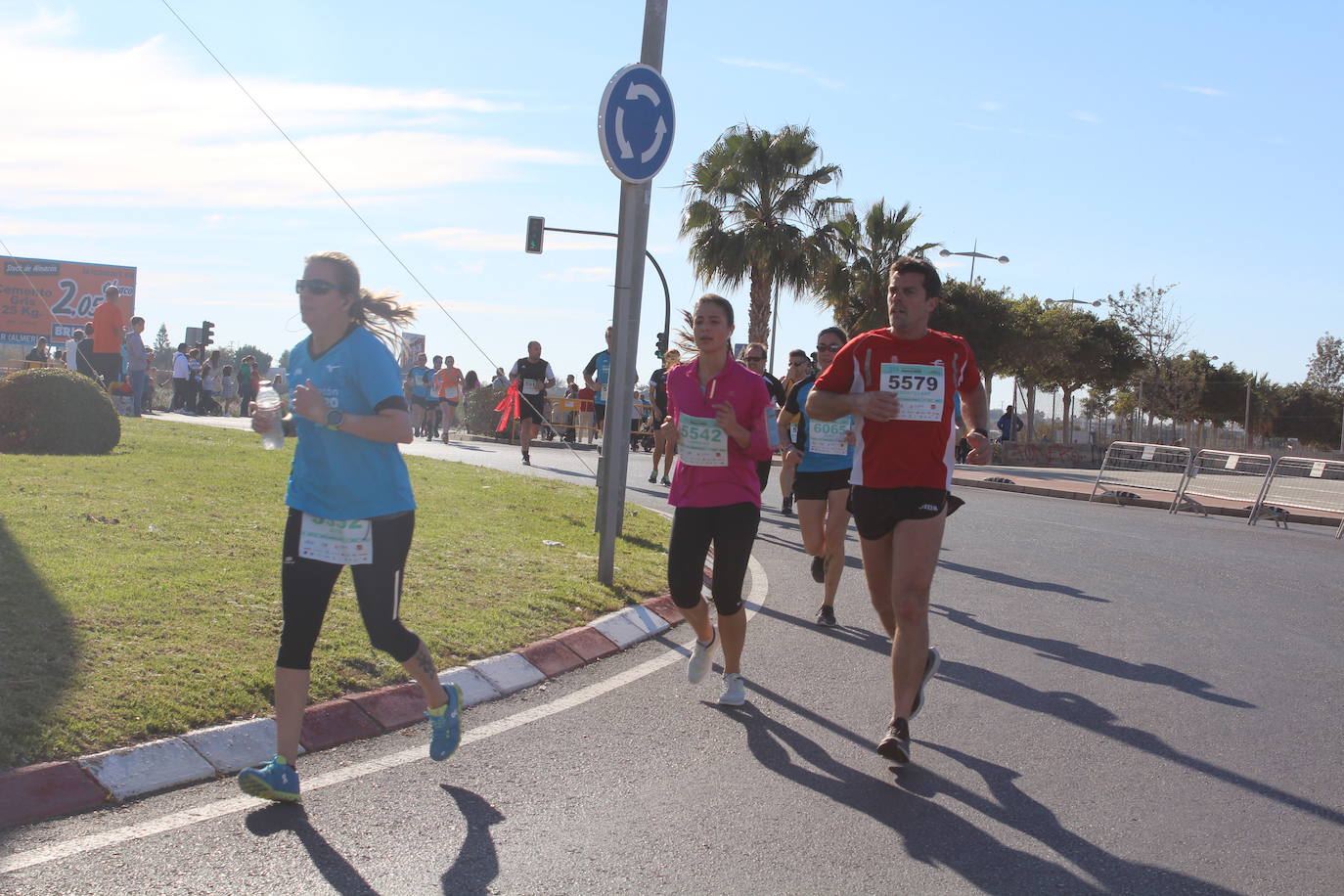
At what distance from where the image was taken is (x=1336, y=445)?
75438 mm

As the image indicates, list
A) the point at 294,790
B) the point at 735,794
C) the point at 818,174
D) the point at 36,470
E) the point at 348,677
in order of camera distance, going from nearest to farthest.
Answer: the point at 294,790 < the point at 735,794 < the point at 348,677 < the point at 36,470 < the point at 818,174

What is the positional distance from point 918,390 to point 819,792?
5.42 ft

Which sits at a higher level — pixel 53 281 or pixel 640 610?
pixel 53 281

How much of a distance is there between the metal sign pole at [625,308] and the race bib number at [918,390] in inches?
147

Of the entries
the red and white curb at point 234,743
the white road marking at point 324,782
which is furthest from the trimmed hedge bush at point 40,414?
the white road marking at point 324,782

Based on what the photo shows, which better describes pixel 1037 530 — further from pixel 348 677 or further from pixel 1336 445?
pixel 1336 445

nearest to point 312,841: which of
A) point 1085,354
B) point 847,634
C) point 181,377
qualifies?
point 847,634

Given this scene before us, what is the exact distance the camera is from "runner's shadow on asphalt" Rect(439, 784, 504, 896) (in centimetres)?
363

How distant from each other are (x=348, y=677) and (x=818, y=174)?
34071mm

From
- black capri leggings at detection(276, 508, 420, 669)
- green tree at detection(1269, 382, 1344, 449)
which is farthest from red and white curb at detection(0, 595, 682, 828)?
green tree at detection(1269, 382, 1344, 449)

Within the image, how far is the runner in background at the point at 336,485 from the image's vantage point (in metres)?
4.32

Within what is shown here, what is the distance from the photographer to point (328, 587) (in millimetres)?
4418

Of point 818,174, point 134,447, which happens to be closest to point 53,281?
point 818,174

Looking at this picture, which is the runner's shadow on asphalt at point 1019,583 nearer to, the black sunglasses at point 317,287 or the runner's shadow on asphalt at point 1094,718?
the runner's shadow on asphalt at point 1094,718
